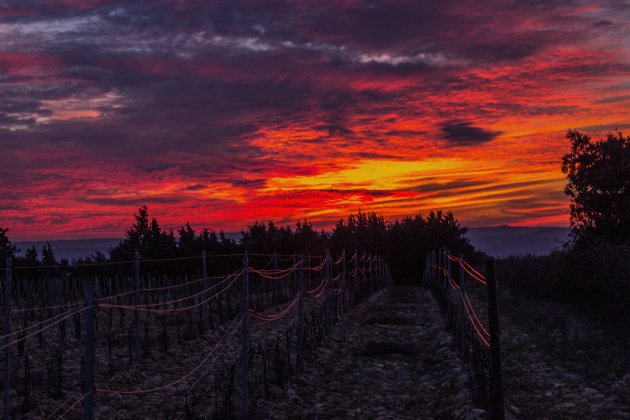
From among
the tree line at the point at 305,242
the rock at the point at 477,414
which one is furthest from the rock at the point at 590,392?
the tree line at the point at 305,242

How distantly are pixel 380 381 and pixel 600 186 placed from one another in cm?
2490

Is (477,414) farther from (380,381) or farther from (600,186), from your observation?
(600,186)

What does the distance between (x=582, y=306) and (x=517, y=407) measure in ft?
46.3

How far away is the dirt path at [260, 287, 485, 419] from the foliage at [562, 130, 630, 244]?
52.8 feet

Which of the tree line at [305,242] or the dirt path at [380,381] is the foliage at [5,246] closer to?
the tree line at [305,242]

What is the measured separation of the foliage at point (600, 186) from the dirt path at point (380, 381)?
16.1 meters

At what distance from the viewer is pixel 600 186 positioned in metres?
33.9

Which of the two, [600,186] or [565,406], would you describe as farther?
[600,186]

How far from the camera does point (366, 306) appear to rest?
3266 centimetres

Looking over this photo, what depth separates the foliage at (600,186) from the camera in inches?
1277

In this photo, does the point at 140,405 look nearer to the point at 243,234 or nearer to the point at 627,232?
the point at 627,232

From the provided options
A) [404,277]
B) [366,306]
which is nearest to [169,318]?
[366,306]

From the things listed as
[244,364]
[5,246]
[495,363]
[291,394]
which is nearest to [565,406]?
[495,363]

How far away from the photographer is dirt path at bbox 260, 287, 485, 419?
36.3 ft
